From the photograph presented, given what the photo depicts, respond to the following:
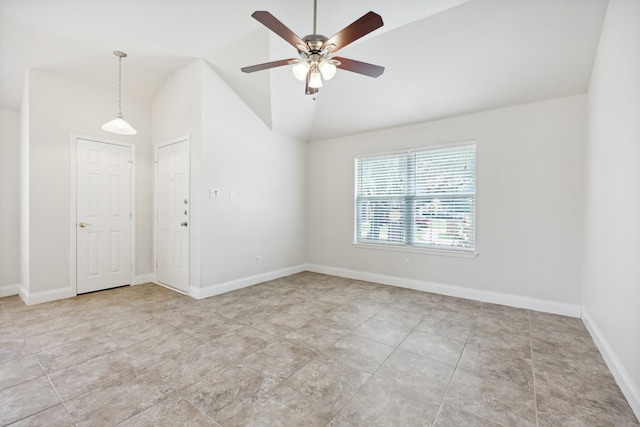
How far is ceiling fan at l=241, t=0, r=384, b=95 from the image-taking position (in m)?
1.98

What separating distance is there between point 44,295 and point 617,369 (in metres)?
5.90

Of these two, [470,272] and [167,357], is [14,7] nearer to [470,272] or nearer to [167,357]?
[167,357]

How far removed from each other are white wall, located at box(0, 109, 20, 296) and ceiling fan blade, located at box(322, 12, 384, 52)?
473 centimetres

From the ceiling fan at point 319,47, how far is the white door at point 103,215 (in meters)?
2.99

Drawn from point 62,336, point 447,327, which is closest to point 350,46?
point 447,327

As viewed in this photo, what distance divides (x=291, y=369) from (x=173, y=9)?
356cm

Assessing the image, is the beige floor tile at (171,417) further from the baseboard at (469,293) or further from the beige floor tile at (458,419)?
the baseboard at (469,293)

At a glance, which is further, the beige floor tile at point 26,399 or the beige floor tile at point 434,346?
the beige floor tile at point 434,346

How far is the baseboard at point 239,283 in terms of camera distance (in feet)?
12.6

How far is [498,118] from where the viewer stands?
3725 mm

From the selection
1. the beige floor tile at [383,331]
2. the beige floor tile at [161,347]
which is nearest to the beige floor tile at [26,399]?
the beige floor tile at [161,347]

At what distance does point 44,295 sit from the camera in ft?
12.0

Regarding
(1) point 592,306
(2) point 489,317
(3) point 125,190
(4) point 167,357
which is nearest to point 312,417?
(4) point 167,357

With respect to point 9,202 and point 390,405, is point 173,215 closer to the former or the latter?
point 9,202
